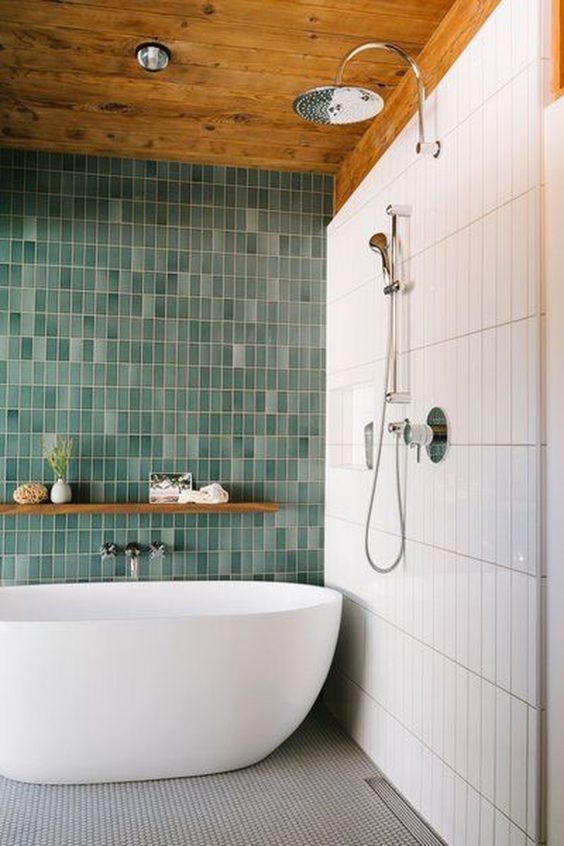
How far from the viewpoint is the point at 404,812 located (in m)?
2.71

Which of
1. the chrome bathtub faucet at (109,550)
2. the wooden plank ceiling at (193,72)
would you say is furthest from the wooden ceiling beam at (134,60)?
the chrome bathtub faucet at (109,550)

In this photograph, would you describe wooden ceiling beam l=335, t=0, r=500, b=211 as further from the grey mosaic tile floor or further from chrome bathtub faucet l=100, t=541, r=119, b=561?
the grey mosaic tile floor

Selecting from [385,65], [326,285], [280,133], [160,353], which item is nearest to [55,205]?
[160,353]

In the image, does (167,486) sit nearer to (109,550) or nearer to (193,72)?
(109,550)

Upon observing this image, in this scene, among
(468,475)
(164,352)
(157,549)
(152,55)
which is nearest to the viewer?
(468,475)

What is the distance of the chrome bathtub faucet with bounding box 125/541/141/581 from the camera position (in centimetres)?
369

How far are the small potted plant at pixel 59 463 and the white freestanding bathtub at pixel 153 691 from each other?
86 centimetres

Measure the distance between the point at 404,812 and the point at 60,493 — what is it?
2.02 m

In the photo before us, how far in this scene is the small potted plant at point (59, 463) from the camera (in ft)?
11.9

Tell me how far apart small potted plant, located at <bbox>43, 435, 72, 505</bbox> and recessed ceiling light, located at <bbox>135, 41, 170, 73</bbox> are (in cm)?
176

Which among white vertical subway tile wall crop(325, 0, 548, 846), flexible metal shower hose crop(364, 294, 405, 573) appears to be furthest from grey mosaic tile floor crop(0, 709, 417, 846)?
flexible metal shower hose crop(364, 294, 405, 573)

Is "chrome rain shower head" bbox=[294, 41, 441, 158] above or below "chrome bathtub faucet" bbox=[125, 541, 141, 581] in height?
above

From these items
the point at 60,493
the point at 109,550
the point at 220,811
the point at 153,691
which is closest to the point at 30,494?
the point at 60,493

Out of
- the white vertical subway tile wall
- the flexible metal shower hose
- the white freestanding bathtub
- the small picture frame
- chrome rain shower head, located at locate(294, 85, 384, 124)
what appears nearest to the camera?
the white vertical subway tile wall
